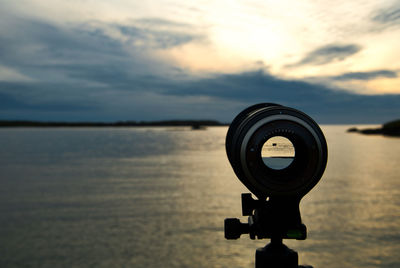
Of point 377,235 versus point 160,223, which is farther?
point 160,223

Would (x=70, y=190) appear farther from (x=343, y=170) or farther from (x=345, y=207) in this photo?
(x=343, y=170)

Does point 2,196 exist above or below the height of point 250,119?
below

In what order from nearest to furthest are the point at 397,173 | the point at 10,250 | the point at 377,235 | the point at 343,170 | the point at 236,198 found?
the point at 10,250 → the point at 377,235 → the point at 236,198 → the point at 397,173 → the point at 343,170

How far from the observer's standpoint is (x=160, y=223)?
1002 centimetres

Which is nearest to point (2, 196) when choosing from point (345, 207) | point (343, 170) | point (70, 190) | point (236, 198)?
point (70, 190)

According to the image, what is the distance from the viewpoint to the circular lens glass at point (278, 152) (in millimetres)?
1681

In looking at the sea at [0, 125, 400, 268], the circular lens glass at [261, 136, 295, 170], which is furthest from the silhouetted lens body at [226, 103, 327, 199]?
the sea at [0, 125, 400, 268]

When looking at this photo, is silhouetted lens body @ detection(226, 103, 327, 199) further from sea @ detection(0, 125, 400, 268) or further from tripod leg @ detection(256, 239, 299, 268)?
sea @ detection(0, 125, 400, 268)

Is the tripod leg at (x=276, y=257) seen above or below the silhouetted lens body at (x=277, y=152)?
below

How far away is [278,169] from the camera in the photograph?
170 centimetres

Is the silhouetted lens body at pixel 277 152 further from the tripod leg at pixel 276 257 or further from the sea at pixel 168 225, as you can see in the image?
the sea at pixel 168 225

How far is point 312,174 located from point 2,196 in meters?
16.0

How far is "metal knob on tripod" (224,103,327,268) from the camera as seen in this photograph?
5.37ft

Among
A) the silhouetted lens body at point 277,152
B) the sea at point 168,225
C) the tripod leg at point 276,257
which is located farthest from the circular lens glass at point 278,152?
the sea at point 168,225
